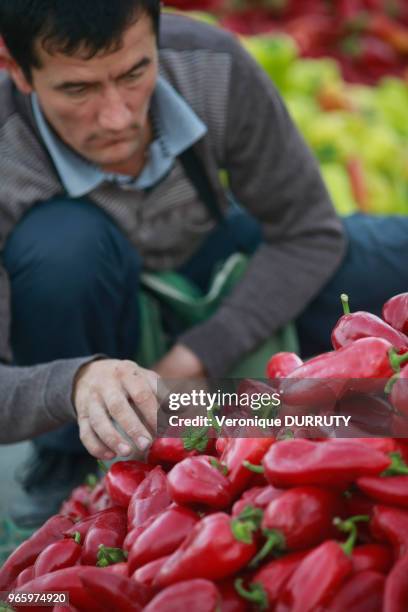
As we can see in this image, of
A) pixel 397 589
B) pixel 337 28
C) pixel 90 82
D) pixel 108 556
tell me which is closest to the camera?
pixel 397 589

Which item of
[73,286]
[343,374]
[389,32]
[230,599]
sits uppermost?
[343,374]

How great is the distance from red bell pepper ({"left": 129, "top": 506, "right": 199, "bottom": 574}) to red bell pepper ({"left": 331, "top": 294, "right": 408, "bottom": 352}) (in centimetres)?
31

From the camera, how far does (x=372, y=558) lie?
0.98 metres

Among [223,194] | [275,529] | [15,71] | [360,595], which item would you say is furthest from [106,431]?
[223,194]

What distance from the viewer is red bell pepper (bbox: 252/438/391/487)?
3.34 ft

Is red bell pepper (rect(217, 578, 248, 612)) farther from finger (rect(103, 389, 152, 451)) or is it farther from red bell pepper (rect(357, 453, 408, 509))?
finger (rect(103, 389, 152, 451))

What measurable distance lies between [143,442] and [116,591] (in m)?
0.28

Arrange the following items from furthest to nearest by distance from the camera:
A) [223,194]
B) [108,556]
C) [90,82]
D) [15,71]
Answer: [223,194] < [15,71] < [90,82] < [108,556]

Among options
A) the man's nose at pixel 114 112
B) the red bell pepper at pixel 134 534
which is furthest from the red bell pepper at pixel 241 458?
the man's nose at pixel 114 112

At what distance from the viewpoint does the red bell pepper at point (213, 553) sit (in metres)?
0.98

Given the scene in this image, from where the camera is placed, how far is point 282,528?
100 centimetres

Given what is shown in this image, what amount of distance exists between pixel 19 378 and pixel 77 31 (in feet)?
1.93

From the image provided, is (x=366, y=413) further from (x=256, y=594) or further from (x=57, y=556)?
(x=57, y=556)

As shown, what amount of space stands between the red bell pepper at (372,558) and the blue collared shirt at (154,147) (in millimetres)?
1116
